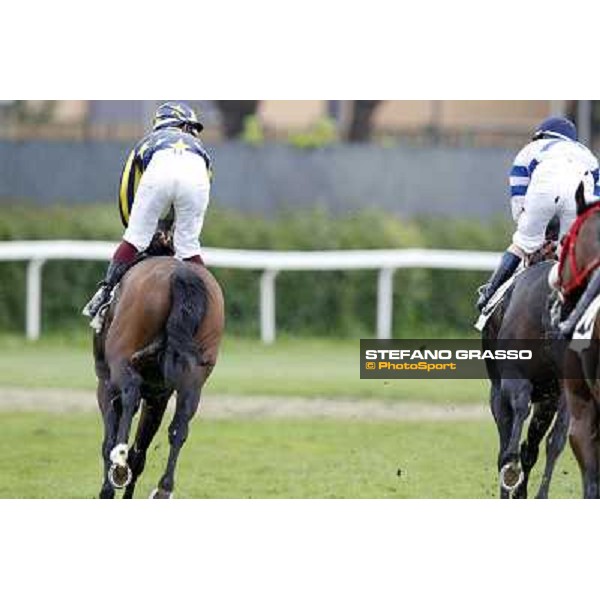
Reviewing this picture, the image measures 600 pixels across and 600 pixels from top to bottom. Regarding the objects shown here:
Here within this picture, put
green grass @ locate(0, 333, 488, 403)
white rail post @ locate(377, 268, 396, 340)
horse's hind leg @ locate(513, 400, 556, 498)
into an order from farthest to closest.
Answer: white rail post @ locate(377, 268, 396, 340)
green grass @ locate(0, 333, 488, 403)
horse's hind leg @ locate(513, 400, 556, 498)

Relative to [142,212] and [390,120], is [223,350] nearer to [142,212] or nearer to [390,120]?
[390,120]

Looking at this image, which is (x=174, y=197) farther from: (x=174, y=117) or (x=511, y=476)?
(x=511, y=476)

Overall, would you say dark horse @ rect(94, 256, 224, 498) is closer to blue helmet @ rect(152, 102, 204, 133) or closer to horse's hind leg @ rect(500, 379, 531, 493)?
blue helmet @ rect(152, 102, 204, 133)

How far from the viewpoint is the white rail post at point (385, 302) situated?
12297 mm

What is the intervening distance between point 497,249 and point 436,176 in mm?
904

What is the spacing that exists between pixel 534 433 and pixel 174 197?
1714mm

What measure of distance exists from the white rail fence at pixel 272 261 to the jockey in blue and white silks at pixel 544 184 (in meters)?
4.65

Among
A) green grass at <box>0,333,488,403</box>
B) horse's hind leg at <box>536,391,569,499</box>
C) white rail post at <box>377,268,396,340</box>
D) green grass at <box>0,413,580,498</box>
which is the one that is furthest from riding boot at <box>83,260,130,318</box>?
white rail post at <box>377,268,396,340</box>

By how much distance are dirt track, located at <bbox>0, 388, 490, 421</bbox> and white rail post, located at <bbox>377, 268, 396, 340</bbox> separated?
1477 mm

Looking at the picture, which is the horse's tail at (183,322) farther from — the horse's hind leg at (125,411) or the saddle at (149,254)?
the saddle at (149,254)

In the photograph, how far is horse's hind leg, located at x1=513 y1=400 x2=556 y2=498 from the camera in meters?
7.32

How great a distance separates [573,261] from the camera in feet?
20.6

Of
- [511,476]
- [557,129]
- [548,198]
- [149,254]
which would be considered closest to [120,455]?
[149,254]

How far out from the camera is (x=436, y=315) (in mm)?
12227
